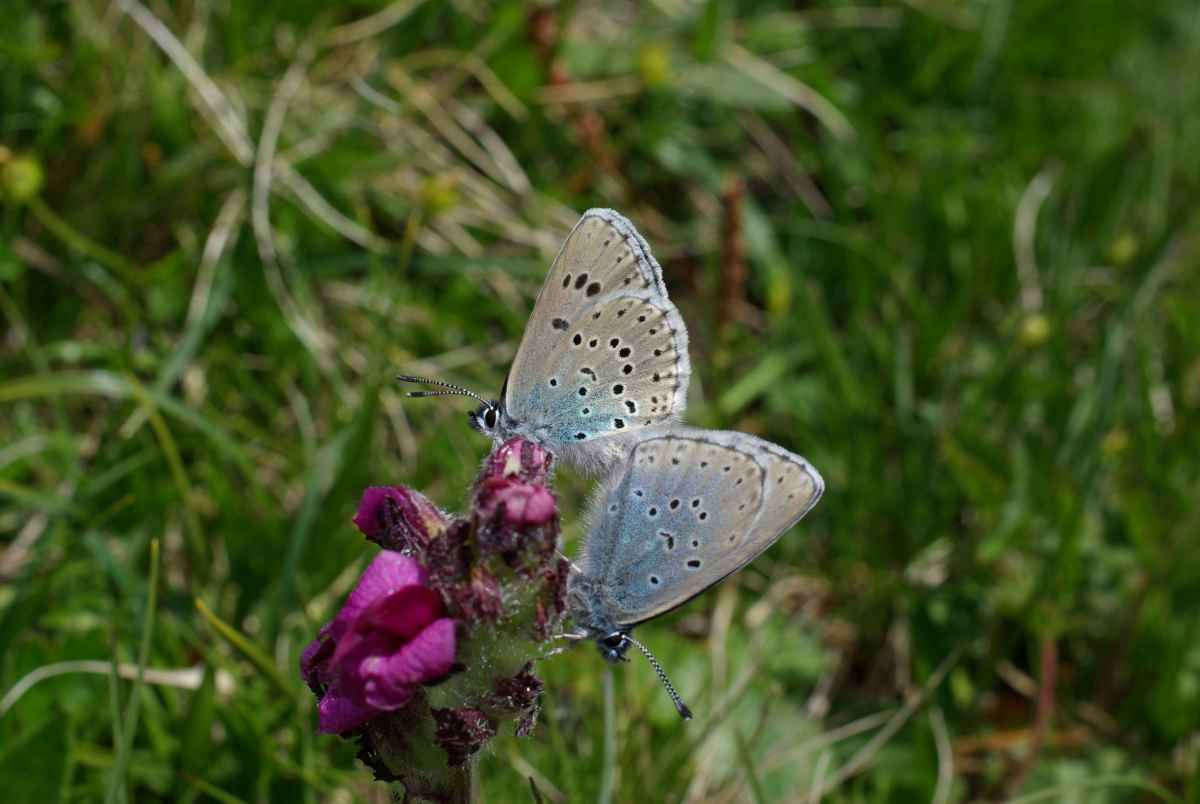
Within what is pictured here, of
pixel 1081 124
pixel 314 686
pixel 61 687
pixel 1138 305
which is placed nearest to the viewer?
pixel 314 686

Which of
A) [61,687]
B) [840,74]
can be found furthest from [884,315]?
[61,687]

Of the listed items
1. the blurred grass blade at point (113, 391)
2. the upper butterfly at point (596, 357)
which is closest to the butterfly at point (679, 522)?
the upper butterfly at point (596, 357)

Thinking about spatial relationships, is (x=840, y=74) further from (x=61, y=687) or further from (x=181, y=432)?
(x=61, y=687)

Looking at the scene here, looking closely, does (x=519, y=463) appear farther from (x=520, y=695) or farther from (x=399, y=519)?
(x=520, y=695)

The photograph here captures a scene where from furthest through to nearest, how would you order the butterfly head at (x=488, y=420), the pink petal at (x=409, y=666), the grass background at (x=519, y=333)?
the grass background at (x=519, y=333) < the butterfly head at (x=488, y=420) < the pink petal at (x=409, y=666)

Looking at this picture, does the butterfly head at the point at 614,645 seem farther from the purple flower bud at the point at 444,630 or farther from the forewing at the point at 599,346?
the forewing at the point at 599,346

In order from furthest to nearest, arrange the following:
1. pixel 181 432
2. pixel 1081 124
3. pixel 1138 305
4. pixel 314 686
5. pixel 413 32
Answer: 1. pixel 1081 124
2. pixel 413 32
3. pixel 1138 305
4. pixel 181 432
5. pixel 314 686

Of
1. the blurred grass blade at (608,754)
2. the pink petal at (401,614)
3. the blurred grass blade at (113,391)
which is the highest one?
the pink petal at (401,614)
